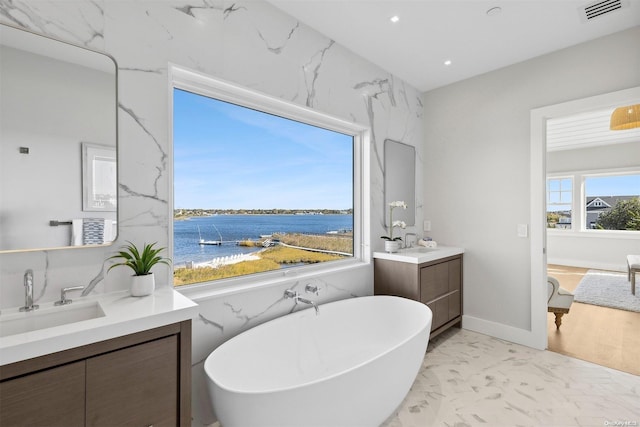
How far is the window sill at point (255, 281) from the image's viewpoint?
1841 millimetres

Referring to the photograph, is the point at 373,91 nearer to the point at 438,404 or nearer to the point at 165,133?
the point at 165,133

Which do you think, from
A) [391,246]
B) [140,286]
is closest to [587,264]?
[391,246]

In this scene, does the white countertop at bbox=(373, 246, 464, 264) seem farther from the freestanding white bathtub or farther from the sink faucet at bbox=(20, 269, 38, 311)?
the sink faucet at bbox=(20, 269, 38, 311)

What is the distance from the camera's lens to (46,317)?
123 cm

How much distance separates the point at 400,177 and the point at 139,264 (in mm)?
2638

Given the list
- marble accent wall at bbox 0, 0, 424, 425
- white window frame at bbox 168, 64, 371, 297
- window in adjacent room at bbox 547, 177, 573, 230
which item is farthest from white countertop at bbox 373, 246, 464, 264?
window in adjacent room at bbox 547, 177, 573, 230

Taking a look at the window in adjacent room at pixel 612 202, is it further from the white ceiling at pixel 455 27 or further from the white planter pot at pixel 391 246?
the white planter pot at pixel 391 246

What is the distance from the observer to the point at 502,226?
312 cm

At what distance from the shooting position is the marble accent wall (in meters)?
1.34

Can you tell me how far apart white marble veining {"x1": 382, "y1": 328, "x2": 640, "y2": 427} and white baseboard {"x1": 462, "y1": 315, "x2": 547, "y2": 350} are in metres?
0.11

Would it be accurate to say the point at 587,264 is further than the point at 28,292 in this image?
Yes

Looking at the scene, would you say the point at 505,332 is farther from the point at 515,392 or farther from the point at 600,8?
the point at 600,8

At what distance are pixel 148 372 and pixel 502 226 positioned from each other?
3.23 meters

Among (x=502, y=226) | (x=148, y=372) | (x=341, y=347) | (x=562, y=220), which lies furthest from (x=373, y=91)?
(x=562, y=220)
